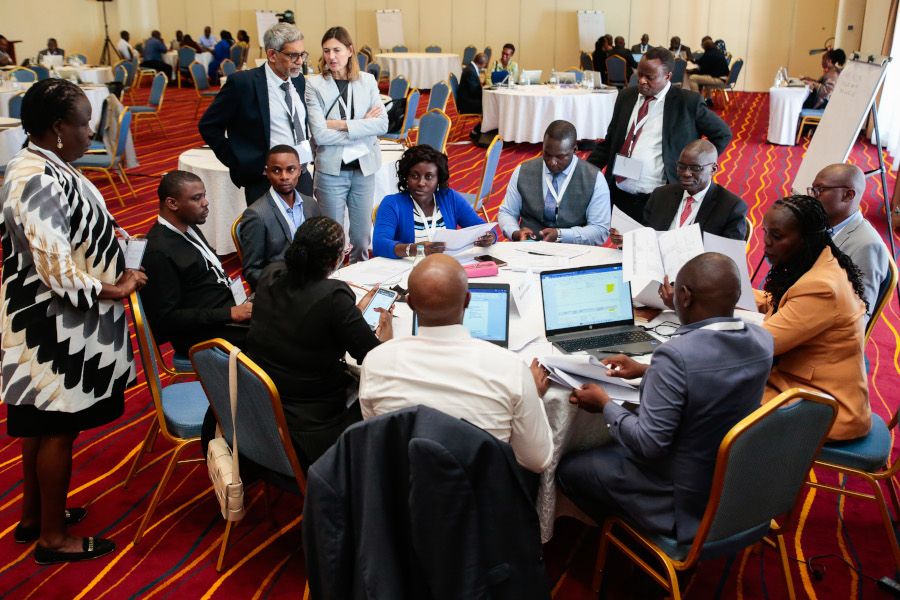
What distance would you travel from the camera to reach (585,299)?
2680 mm

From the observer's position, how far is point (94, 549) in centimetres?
264

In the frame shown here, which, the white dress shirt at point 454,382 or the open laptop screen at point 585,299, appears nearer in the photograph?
the white dress shirt at point 454,382

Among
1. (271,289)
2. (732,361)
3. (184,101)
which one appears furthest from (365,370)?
(184,101)

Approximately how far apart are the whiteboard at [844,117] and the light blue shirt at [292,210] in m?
3.53

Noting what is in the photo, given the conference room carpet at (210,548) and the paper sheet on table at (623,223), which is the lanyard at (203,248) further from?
the paper sheet on table at (623,223)

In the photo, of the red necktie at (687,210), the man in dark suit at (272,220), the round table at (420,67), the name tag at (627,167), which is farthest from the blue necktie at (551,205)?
the round table at (420,67)

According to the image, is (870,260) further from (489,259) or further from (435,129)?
(435,129)

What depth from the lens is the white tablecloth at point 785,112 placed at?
10219mm

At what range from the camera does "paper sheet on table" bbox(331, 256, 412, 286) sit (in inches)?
125

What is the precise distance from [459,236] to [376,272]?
38cm

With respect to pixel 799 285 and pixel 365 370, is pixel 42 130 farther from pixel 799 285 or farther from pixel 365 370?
pixel 799 285

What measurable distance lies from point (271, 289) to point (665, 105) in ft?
9.07

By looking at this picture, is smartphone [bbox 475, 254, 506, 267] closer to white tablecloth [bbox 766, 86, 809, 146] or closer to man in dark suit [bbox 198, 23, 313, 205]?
man in dark suit [bbox 198, 23, 313, 205]

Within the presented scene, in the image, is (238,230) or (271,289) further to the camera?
(238,230)
